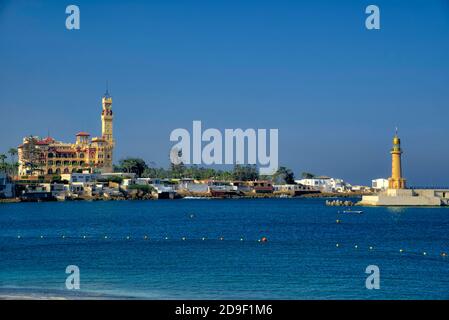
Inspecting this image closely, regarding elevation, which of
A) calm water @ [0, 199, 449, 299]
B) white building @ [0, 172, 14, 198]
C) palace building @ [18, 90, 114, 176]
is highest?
palace building @ [18, 90, 114, 176]

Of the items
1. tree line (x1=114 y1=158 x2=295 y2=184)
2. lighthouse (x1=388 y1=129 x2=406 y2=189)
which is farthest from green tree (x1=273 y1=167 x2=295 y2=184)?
lighthouse (x1=388 y1=129 x2=406 y2=189)

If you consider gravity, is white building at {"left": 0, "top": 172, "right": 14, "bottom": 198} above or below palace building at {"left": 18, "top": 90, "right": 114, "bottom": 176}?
below

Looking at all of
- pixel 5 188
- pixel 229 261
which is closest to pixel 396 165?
pixel 229 261

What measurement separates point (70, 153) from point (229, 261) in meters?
89.1

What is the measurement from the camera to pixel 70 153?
367ft

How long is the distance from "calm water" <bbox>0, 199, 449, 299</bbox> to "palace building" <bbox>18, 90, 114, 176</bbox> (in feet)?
215

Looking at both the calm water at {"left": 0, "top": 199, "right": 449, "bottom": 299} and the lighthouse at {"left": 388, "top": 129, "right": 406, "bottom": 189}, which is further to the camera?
the lighthouse at {"left": 388, "top": 129, "right": 406, "bottom": 189}

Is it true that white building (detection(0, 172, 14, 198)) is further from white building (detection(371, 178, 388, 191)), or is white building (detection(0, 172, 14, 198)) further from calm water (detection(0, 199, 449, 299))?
white building (detection(371, 178, 388, 191))

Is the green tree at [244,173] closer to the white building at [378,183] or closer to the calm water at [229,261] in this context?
the white building at [378,183]

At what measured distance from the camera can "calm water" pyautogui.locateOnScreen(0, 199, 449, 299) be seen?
778 inches

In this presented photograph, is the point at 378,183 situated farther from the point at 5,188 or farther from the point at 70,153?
the point at 5,188

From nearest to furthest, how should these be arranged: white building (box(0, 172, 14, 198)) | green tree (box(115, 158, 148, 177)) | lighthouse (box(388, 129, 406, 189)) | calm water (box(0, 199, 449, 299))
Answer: calm water (box(0, 199, 449, 299)) → lighthouse (box(388, 129, 406, 189)) → white building (box(0, 172, 14, 198)) → green tree (box(115, 158, 148, 177))

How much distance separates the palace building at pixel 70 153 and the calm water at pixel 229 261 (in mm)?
65411
